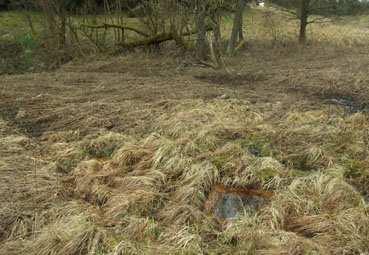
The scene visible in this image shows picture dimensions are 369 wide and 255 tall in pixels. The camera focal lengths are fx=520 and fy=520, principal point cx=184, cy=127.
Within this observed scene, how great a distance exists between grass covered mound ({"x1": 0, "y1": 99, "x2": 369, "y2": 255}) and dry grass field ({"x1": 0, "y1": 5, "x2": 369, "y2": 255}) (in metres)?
0.01

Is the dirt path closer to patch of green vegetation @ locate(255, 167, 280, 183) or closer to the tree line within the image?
the tree line

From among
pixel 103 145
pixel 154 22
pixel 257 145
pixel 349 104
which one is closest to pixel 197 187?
pixel 257 145

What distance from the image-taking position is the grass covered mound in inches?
173

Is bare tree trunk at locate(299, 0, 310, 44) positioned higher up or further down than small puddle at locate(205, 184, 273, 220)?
higher up

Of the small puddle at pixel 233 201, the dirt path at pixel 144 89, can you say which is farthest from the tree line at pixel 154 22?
the small puddle at pixel 233 201

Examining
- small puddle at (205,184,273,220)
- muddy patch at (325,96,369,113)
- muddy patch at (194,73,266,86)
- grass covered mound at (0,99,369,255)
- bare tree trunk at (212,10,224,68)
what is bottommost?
small puddle at (205,184,273,220)

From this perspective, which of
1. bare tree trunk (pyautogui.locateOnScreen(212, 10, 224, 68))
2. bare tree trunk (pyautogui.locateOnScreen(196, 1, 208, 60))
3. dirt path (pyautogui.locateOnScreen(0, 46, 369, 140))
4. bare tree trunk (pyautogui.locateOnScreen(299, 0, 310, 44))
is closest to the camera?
dirt path (pyautogui.locateOnScreen(0, 46, 369, 140))

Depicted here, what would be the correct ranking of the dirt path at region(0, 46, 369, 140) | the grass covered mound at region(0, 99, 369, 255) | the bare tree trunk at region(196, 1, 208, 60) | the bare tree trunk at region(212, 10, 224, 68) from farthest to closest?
the bare tree trunk at region(196, 1, 208, 60) → the bare tree trunk at region(212, 10, 224, 68) → the dirt path at region(0, 46, 369, 140) → the grass covered mound at region(0, 99, 369, 255)

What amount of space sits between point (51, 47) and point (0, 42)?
8.04 ft

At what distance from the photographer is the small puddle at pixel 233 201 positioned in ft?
16.7

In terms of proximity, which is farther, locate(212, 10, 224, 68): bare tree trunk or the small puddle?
locate(212, 10, 224, 68): bare tree trunk

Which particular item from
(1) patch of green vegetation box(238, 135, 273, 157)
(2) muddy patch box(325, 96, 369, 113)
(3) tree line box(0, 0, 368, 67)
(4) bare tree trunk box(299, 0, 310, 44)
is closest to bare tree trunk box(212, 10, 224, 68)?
(3) tree line box(0, 0, 368, 67)

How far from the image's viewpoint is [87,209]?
496 cm

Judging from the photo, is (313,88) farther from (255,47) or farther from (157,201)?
(255,47)
